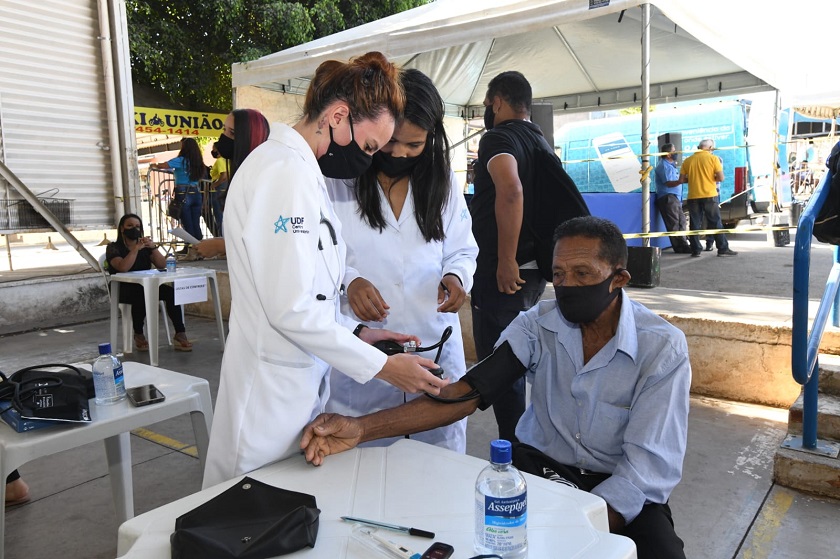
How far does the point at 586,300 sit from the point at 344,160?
760 millimetres

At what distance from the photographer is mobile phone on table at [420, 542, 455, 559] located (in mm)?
990

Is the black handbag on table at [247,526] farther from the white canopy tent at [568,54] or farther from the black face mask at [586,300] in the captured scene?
the white canopy tent at [568,54]

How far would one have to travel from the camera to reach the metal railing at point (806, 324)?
233 cm

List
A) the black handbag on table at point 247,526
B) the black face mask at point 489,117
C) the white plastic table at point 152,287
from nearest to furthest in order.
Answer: the black handbag on table at point 247,526
the black face mask at point 489,117
the white plastic table at point 152,287

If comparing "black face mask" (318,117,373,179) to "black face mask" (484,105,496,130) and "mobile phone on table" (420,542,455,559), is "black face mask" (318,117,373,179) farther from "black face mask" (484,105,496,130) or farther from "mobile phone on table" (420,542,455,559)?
"black face mask" (484,105,496,130)

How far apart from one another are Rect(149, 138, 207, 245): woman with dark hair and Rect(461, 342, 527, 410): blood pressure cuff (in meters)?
6.75

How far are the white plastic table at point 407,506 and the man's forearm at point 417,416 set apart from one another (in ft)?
0.44

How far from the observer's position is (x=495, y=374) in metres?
1.77

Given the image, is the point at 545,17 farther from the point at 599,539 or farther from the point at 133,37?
the point at 133,37

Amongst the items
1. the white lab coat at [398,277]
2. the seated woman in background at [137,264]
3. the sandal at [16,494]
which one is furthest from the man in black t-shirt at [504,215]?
the seated woman in background at [137,264]

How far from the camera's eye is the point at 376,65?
4.85 feet

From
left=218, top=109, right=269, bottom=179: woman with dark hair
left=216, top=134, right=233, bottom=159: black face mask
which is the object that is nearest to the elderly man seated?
left=218, top=109, right=269, bottom=179: woman with dark hair

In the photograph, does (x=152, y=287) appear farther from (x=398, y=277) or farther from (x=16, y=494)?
(x=398, y=277)

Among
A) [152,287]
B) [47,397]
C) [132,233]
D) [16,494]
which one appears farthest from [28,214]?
[47,397]
